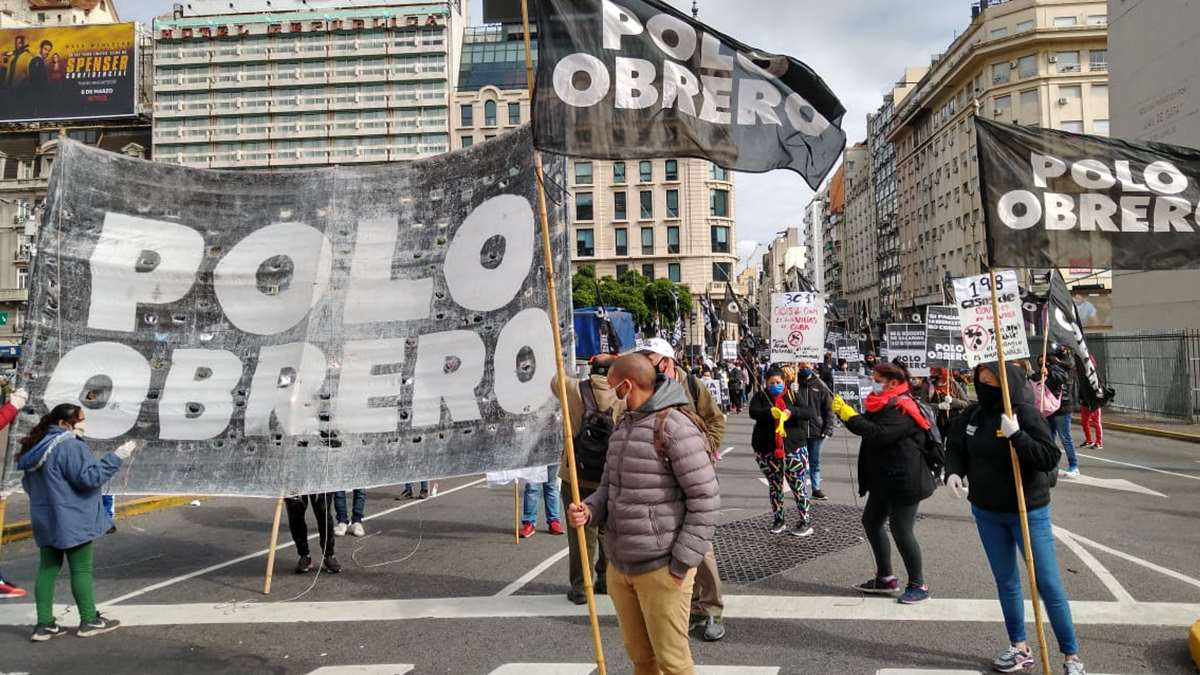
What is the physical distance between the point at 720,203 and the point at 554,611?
80.3 metres

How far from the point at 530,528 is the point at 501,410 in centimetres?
262

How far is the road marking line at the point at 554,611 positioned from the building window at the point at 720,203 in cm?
7875

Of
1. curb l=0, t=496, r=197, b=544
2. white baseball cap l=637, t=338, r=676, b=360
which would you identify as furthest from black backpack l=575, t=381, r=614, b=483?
curb l=0, t=496, r=197, b=544

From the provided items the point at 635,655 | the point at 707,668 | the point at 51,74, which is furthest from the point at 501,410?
the point at 51,74

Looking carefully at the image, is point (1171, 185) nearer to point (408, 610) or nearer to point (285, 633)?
point (408, 610)

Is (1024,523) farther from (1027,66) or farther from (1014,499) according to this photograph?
(1027,66)

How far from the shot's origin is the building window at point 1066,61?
181 ft

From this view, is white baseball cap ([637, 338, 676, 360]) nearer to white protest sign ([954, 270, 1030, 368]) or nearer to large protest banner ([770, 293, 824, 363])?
white protest sign ([954, 270, 1030, 368])

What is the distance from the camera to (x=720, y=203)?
275ft

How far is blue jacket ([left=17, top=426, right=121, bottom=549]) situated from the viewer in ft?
18.3

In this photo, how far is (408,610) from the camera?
6.14 meters

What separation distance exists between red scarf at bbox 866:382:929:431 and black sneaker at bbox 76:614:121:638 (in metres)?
5.72

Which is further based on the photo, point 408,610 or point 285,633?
point 408,610

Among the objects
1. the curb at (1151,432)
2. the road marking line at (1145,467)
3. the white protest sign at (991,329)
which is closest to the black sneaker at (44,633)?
the white protest sign at (991,329)
